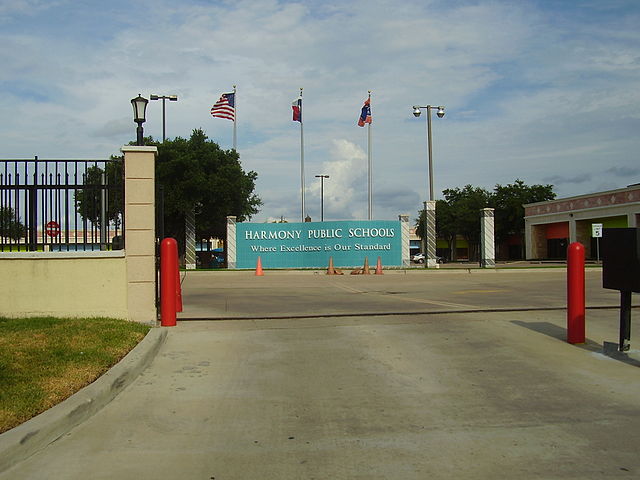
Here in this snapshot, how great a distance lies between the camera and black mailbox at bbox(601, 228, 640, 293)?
7.41 m

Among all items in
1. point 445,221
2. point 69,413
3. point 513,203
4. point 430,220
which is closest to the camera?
point 69,413

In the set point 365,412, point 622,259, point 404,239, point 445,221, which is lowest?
point 365,412

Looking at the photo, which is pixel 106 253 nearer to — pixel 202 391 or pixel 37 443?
pixel 202 391

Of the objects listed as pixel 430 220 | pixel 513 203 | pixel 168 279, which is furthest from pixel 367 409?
pixel 513 203

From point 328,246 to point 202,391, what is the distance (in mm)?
29539

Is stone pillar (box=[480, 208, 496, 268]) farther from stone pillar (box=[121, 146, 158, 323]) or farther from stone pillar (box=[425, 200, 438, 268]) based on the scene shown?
stone pillar (box=[121, 146, 158, 323])

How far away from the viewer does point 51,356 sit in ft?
22.8

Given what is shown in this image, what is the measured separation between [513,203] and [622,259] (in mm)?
→ 63724

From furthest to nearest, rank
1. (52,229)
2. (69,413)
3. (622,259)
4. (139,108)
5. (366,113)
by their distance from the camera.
Answer: (366,113), (139,108), (52,229), (622,259), (69,413)

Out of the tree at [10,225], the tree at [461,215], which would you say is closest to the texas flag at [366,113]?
the tree at [461,215]

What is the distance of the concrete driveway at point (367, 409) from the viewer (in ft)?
14.8

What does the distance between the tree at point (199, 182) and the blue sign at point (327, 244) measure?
15.6ft

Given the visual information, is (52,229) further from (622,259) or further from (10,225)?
(622,259)

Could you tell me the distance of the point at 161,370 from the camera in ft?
23.8
